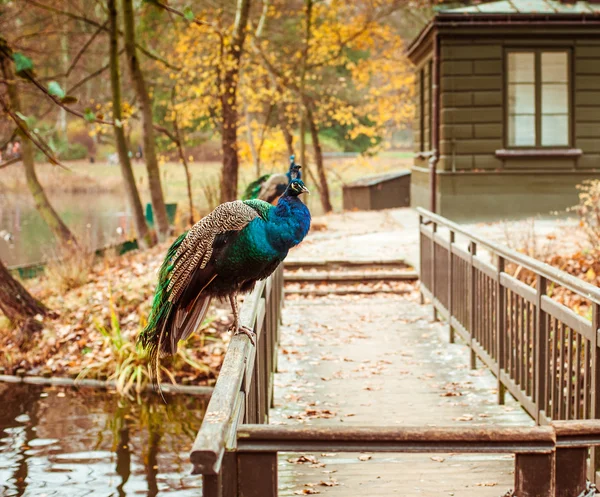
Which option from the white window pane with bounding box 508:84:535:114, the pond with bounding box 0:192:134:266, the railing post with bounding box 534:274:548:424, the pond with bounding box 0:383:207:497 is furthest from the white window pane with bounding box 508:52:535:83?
the railing post with bounding box 534:274:548:424

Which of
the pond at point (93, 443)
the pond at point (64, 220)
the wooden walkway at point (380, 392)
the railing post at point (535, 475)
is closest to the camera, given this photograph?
the railing post at point (535, 475)

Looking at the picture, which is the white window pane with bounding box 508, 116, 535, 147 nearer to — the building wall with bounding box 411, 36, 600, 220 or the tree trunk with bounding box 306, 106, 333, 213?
the building wall with bounding box 411, 36, 600, 220

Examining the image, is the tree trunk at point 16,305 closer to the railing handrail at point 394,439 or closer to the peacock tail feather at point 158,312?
the peacock tail feather at point 158,312

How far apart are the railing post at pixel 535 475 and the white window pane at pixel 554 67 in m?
14.8

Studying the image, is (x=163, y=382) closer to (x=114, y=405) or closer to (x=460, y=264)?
(x=114, y=405)

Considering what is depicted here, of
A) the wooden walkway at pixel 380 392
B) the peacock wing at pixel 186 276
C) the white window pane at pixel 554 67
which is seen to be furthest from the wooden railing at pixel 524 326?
the white window pane at pixel 554 67

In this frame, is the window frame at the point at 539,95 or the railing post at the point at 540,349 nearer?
the railing post at the point at 540,349

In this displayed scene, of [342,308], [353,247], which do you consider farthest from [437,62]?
[342,308]

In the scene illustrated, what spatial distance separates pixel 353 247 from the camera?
14.0 meters

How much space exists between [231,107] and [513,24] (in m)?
5.98

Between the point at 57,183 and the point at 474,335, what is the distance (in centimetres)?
3124

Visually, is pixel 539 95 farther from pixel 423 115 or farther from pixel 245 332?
pixel 245 332

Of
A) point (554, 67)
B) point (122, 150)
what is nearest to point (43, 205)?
point (122, 150)

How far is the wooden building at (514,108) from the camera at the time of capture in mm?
16469
